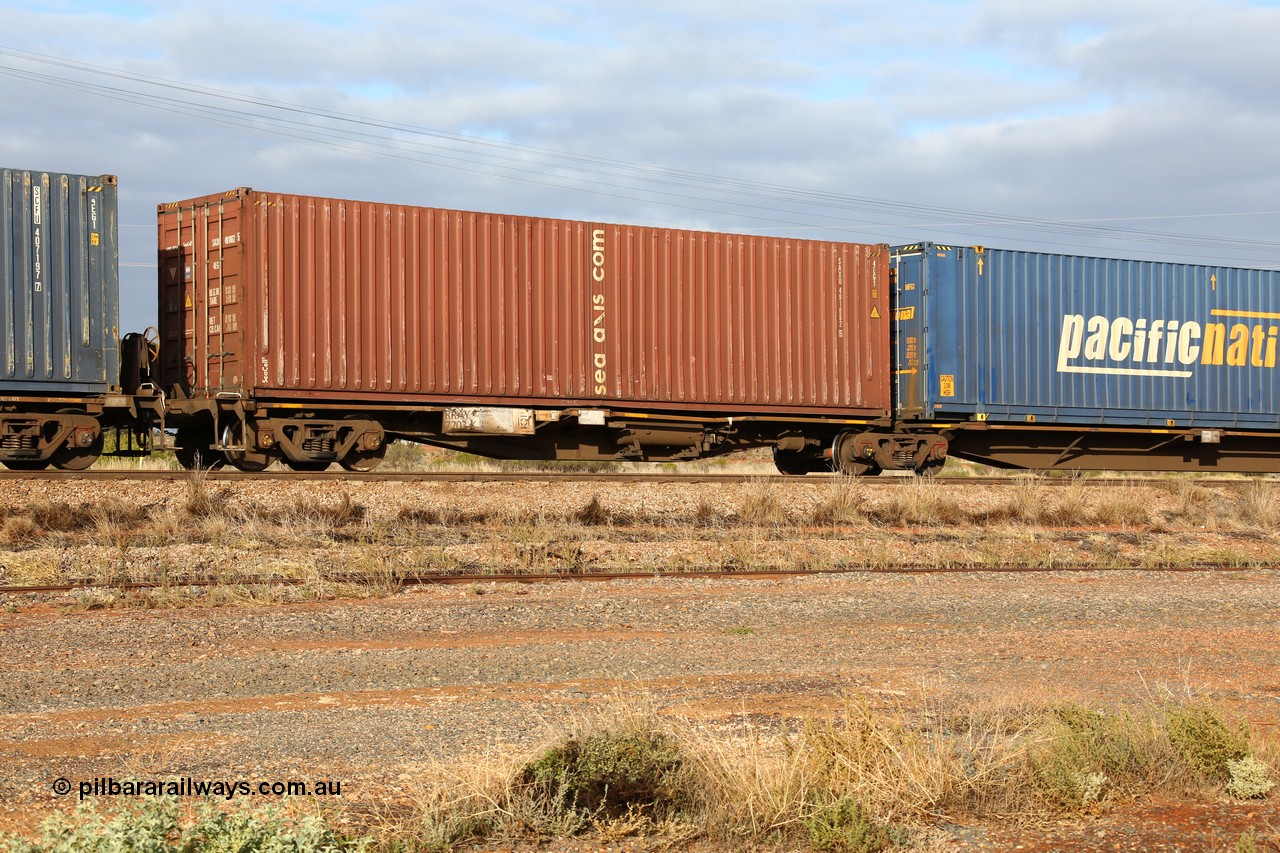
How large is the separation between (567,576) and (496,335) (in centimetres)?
582

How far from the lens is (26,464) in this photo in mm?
14000

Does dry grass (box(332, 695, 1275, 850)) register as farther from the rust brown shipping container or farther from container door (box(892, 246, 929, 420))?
container door (box(892, 246, 929, 420))

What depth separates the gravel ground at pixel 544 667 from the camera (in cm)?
469

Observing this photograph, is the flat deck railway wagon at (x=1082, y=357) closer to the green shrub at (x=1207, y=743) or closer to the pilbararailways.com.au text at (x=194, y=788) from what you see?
the green shrub at (x=1207, y=743)

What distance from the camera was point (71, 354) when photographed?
13.8 metres

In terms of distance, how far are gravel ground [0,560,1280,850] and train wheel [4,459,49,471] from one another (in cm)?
586

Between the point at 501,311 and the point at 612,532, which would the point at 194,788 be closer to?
the point at 612,532

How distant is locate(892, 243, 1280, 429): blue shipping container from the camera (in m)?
17.8

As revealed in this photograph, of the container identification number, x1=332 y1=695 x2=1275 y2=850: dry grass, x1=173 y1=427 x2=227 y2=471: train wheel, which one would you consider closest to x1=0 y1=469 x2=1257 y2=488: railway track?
x1=173 y1=427 x2=227 y2=471: train wheel

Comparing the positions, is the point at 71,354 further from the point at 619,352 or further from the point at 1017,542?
the point at 1017,542

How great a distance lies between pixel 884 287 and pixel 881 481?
3.15 metres

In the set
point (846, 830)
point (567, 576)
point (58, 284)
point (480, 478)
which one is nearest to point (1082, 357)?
point (480, 478)

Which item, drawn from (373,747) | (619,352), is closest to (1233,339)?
(619,352)

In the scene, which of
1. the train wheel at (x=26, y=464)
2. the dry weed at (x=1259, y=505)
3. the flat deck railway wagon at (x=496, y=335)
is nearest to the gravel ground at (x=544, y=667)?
the train wheel at (x=26, y=464)
